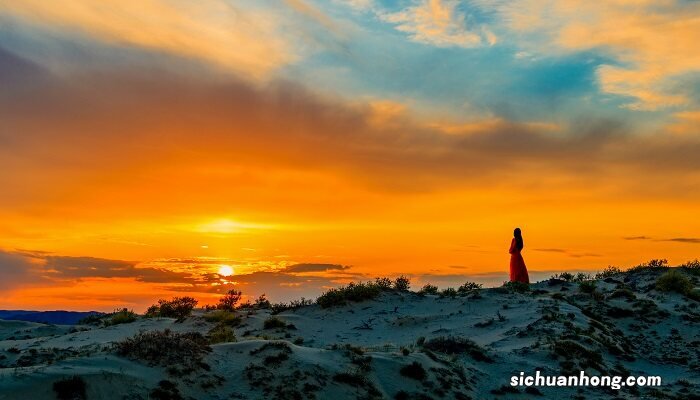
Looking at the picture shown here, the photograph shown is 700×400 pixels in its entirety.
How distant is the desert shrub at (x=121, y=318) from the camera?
28766 mm

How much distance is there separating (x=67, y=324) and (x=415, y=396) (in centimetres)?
2451

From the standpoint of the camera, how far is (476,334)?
2388 centimetres

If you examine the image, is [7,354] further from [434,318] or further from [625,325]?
[625,325]

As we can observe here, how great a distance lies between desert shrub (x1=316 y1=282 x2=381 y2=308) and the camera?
28906 mm

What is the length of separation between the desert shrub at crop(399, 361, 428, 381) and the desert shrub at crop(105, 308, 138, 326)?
17926 millimetres

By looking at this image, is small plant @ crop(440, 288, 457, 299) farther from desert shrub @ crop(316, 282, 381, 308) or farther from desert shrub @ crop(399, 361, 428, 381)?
desert shrub @ crop(399, 361, 428, 381)

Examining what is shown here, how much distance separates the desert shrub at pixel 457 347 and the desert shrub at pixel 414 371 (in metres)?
3.40

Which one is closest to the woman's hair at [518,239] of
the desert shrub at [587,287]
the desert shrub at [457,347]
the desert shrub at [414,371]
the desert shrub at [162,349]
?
the desert shrub at [587,287]

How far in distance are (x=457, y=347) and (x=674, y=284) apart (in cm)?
1856

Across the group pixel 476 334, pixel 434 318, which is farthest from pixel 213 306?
pixel 476 334

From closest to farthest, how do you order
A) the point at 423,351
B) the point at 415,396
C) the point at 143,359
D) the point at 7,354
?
the point at 143,359
the point at 415,396
the point at 423,351
the point at 7,354

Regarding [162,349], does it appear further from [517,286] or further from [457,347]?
[517,286]

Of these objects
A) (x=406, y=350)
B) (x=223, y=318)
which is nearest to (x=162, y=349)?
(x=406, y=350)

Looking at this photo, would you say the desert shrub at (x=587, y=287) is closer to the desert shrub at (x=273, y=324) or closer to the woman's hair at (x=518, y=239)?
the woman's hair at (x=518, y=239)
